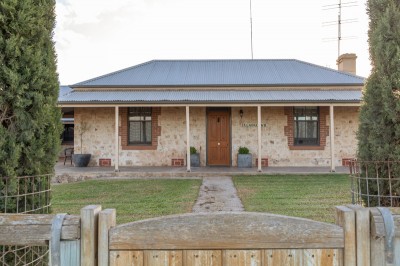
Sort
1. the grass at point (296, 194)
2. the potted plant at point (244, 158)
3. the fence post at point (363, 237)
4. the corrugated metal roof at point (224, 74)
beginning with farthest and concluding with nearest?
the corrugated metal roof at point (224, 74), the potted plant at point (244, 158), the grass at point (296, 194), the fence post at point (363, 237)

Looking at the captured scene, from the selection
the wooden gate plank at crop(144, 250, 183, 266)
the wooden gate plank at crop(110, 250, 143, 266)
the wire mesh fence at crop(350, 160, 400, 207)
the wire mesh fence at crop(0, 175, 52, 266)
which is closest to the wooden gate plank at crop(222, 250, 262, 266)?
the wooden gate plank at crop(144, 250, 183, 266)

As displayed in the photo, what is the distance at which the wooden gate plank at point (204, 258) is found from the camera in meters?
1.58

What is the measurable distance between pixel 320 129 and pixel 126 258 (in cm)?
1353

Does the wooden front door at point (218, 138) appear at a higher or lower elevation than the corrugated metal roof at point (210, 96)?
lower

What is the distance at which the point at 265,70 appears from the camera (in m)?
16.3

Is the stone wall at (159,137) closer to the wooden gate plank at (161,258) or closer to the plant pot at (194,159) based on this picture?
the plant pot at (194,159)

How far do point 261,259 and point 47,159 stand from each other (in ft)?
6.76

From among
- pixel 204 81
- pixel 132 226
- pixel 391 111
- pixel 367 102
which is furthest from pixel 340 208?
pixel 204 81

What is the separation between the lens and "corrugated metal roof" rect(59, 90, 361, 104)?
40.8 ft

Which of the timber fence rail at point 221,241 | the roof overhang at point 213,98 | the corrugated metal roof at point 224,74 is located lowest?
the timber fence rail at point 221,241

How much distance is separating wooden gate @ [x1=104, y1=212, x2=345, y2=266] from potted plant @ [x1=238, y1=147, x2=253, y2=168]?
11.9 metres

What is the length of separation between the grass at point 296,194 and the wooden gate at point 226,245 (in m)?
4.36

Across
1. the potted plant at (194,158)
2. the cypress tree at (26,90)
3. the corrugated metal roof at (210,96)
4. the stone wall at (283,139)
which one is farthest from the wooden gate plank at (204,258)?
the stone wall at (283,139)

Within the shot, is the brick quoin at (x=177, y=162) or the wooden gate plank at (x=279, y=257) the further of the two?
the brick quoin at (x=177, y=162)
